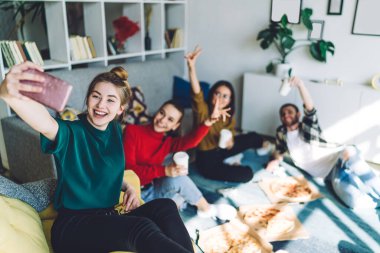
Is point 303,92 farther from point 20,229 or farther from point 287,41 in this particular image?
point 20,229

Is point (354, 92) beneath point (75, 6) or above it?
beneath

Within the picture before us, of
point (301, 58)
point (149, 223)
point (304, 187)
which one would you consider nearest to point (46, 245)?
point (149, 223)

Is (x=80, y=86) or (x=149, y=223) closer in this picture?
(x=149, y=223)

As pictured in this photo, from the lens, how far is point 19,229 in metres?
1.26

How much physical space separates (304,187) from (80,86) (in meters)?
1.93

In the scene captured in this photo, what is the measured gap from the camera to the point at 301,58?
11.1ft

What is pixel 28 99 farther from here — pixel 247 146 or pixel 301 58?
pixel 301 58

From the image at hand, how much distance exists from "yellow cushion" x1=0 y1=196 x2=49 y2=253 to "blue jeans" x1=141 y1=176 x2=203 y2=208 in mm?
844

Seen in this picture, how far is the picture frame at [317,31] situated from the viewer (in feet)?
10.5

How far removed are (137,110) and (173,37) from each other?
4.10 ft

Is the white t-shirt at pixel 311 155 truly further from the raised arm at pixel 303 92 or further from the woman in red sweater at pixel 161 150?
the woman in red sweater at pixel 161 150

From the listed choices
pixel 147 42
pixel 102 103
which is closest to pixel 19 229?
pixel 102 103

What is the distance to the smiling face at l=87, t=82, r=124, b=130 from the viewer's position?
1368 millimetres

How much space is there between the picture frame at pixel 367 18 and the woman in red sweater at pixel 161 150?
5.61 feet
